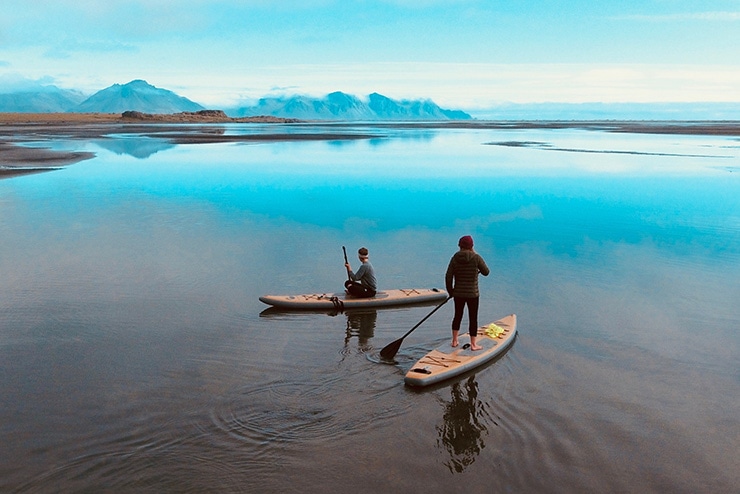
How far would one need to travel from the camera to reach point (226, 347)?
38.8 ft

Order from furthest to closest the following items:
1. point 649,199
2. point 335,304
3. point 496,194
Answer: point 496,194 → point 649,199 → point 335,304

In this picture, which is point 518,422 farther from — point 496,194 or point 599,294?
point 496,194

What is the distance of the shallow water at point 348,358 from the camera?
7.89m

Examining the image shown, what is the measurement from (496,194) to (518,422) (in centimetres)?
2629

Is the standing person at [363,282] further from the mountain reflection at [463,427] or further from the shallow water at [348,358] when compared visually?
the mountain reflection at [463,427]

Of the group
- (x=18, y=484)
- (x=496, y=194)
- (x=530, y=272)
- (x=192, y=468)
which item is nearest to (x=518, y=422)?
(x=192, y=468)

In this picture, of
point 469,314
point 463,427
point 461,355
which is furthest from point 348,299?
point 463,427

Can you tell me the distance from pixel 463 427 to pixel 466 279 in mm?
3375

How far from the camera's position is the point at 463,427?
29.6 feet

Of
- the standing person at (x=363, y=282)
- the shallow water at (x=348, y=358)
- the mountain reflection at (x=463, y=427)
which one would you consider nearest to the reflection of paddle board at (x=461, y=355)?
the shallow water at (x=348, y=358)

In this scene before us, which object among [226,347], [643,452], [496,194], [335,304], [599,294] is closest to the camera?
[643,452]

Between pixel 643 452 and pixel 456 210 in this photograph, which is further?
pixel 456 210

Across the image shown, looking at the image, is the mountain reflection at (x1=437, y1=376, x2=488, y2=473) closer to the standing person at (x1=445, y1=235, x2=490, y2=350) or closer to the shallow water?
the shallow water

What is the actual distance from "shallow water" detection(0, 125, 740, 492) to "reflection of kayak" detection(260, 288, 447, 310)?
0.34m
